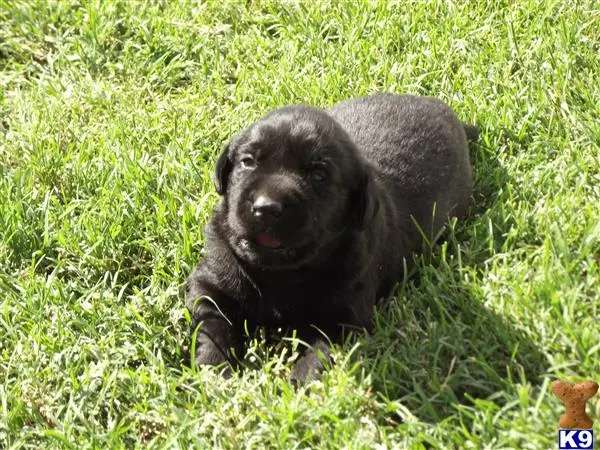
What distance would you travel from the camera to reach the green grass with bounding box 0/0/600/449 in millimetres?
3482

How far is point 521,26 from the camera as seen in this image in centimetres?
571

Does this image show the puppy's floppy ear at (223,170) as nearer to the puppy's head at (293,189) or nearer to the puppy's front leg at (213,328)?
the puppy's head at (293,189)

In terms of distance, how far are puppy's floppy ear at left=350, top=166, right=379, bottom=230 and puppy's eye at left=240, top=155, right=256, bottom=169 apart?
44 cm

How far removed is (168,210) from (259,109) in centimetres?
106

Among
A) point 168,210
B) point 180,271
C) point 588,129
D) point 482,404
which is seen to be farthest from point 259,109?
point 482,404

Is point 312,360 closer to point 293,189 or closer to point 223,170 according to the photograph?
point 293,189

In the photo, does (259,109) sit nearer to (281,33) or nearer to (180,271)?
(281,33)

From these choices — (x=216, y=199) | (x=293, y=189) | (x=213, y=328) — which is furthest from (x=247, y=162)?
(x=216, y=199)

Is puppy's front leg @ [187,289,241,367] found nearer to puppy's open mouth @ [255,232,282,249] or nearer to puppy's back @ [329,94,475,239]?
puppy's open mouth @ [255,232,282,249]

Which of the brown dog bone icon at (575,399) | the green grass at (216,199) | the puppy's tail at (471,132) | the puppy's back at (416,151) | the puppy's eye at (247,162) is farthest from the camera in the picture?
the puppy's tail at (471,132)

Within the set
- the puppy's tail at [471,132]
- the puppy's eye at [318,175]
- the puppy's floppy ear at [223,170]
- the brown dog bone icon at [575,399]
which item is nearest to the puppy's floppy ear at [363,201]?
the puppy's eye at [318,175]

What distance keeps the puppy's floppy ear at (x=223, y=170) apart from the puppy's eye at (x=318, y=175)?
401 millimetres

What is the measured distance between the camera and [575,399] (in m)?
3.17

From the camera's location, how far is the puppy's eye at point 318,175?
3.79 metres
